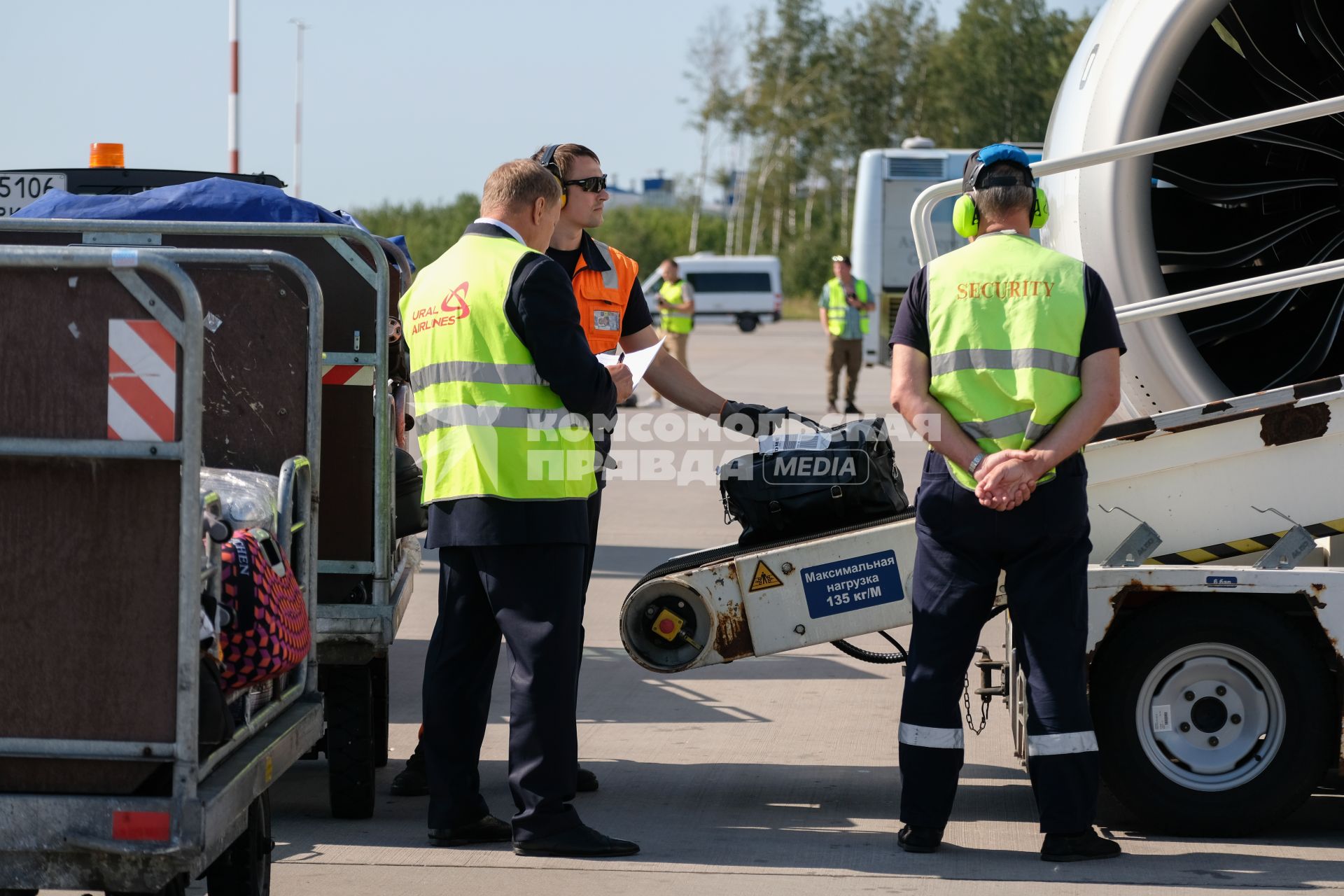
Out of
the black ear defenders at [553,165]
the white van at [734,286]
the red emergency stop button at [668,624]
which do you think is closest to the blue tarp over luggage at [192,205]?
the black ear defenders at [553,165]

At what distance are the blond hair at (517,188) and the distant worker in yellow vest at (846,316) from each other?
42.7 ft

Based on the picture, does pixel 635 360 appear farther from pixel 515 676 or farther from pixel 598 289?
pixel 515 676

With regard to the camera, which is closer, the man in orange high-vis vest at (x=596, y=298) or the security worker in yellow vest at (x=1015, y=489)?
the security worker in yellow vest at (x=1015, y=489)

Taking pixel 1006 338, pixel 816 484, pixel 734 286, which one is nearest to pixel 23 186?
pixel 816 484

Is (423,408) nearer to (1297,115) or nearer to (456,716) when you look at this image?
(456,716)

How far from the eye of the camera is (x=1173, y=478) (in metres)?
4.45

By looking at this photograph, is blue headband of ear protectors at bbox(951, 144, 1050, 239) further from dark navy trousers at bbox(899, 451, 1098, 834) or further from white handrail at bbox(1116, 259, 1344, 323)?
dark navy trousers at bbox(899, 451, 1098, 834)

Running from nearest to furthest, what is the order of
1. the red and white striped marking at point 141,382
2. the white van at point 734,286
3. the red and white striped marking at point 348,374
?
Result: the red and white striped marking at point 141,382
the red and white striped marking at point 348,374
the white van at point 734,286

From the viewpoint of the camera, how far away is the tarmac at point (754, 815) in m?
3.92

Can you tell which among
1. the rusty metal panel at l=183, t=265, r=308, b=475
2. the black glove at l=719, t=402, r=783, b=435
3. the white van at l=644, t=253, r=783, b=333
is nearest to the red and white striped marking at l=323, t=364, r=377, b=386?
the rusty metal panel at l=183, t=265, r=308, b=475

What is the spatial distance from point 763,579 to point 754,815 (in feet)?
2.31

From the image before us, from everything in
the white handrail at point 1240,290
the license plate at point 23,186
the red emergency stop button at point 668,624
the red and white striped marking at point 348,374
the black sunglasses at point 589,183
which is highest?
the license plate at point 23,186

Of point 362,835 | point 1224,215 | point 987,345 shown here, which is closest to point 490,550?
point 362,835

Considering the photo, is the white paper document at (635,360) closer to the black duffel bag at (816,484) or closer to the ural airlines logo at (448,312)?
the ural airlines logo at (448,312)
